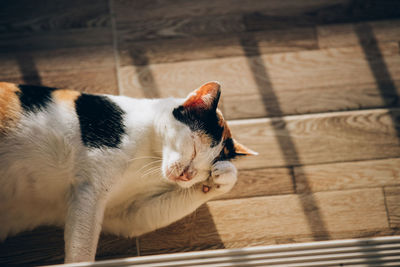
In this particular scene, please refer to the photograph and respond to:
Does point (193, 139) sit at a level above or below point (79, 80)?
below

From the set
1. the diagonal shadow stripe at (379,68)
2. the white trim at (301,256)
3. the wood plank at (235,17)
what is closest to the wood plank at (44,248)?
the white trim at (301,256)

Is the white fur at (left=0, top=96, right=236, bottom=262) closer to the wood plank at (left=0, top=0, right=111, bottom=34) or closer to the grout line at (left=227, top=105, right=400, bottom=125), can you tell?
the grout line at (left=227, top=105, right=400, bottom=125)

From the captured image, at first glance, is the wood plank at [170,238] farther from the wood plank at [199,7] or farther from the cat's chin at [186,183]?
the wood plank at [199,7]

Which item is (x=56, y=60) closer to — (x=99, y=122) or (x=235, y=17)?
(x=99, y=122)

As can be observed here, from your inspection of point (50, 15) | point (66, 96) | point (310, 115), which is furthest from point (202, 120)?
point (50, 15)

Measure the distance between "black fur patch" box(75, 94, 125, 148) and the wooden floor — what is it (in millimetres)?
A: 434

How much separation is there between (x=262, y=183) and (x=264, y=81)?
54 cm

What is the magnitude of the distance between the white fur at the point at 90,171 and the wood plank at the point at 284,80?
422 mm

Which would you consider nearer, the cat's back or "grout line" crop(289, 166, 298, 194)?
the cat's back

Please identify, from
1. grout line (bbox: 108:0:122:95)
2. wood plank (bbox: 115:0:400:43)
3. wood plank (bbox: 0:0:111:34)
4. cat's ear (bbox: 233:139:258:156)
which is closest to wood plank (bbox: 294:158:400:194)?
cat's ear (bbox: 233:139:258:156)

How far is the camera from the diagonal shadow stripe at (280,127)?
4.90 ft

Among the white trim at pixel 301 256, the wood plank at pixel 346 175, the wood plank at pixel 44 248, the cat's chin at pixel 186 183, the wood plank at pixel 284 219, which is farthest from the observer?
the wood plank at pixel 346 175

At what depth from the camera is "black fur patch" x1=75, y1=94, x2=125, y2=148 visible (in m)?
1.18

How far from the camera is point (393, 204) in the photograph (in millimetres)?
1535
